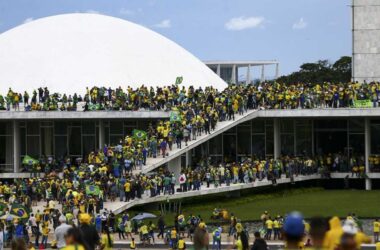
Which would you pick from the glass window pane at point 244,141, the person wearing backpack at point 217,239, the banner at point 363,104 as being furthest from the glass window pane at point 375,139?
the person wearing backpack at point 217,239

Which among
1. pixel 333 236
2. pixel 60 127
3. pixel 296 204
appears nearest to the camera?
pixel 333 236

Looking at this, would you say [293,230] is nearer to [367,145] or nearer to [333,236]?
[333,236]

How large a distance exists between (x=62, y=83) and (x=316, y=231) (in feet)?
143

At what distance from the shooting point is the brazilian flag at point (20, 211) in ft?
94.6

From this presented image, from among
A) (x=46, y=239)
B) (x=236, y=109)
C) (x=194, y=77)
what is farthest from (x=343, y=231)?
(x=194, y=77)

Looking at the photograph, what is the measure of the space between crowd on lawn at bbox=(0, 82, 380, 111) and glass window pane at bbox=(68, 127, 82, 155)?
2.81 meters

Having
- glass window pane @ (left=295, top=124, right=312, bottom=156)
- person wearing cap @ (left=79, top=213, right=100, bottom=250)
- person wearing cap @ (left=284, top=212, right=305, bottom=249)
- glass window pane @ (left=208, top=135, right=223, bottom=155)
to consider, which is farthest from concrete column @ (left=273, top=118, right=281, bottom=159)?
person wearing cap @ (left=284, top=212, right=305, bottom=249)

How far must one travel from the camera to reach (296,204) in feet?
123

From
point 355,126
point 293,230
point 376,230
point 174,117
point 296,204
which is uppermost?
point 174,117

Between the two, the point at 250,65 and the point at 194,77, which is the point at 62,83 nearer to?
the point at 194,77

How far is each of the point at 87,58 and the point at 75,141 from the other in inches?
276

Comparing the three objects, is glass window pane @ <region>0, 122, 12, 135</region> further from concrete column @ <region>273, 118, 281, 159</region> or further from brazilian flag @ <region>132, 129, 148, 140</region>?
concrete column @ <region>273, 118, 281, 159</region>

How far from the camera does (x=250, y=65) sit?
12475 cm

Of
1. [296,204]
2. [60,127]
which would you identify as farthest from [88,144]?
[296,204]
